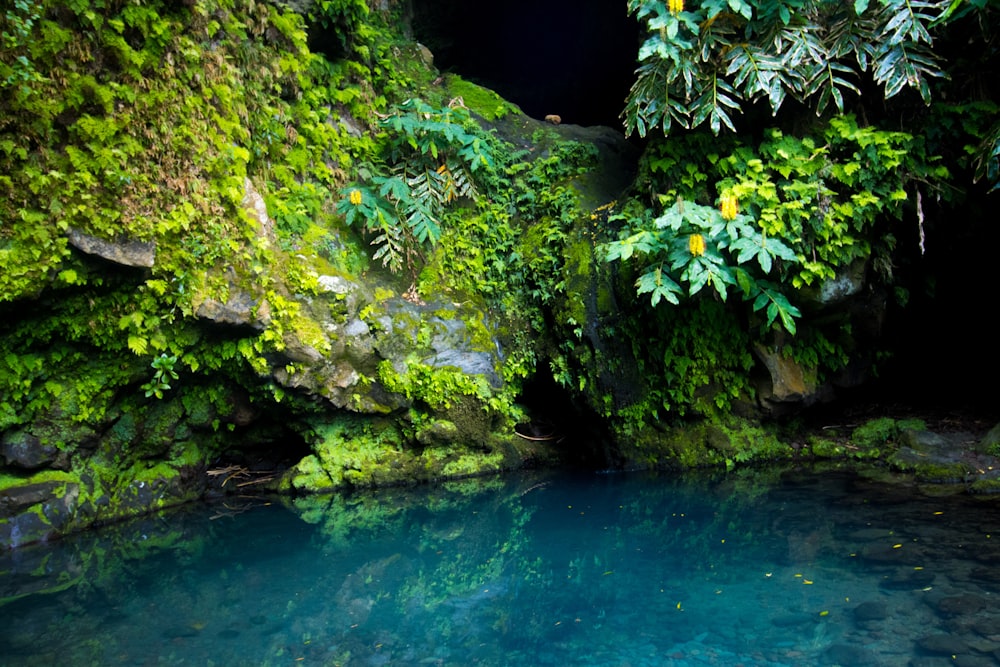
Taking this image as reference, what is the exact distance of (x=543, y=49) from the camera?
13.2 metres

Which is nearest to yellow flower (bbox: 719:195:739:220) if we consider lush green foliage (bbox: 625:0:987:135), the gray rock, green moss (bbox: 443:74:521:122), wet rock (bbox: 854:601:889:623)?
lush green foliage (bbox: 625:0:987:135)

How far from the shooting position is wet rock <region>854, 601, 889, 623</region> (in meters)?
3.74

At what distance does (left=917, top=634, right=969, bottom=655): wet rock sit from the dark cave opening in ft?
33.5

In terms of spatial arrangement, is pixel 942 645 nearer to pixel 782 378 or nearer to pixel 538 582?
pixel 538 582

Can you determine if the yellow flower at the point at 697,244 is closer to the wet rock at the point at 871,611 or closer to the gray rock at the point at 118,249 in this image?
the wet rock at the point at 871,611

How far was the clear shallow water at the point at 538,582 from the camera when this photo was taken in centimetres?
368

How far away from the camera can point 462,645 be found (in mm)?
3805

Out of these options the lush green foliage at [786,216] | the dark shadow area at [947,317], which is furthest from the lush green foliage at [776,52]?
the dark shadow area at [947,317]

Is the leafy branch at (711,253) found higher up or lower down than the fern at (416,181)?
lower down

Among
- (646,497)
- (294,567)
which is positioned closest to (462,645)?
(294,567)

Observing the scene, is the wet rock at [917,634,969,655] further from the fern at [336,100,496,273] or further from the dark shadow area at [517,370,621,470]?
the fern at [336,100,496,273]

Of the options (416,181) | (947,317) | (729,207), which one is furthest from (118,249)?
(947,317)

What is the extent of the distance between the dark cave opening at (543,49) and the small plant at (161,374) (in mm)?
7806

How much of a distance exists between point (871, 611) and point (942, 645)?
0.44m
